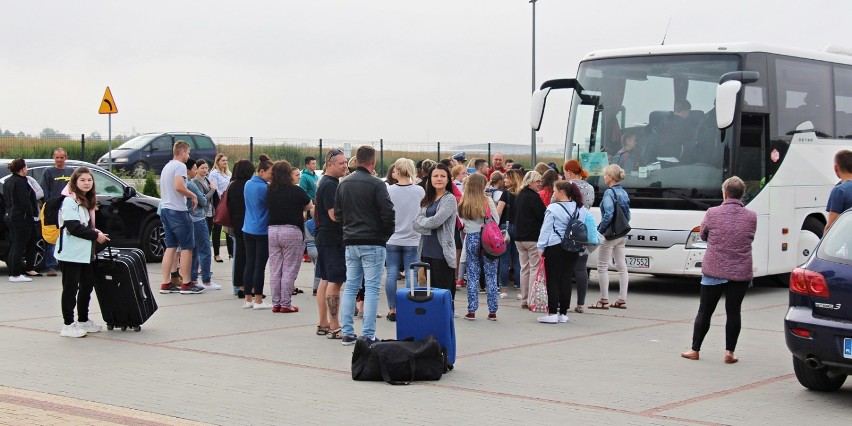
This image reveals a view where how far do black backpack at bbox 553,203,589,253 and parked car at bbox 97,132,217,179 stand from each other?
85.4 feet

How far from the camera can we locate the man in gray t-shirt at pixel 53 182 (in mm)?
16688

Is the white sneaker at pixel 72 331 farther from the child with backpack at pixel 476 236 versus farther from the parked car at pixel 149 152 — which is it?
the parked car at pixel 149 152

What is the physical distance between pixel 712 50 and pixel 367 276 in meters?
7.26

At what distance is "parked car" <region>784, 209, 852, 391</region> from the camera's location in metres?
8.16

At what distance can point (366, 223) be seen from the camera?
10312 mm

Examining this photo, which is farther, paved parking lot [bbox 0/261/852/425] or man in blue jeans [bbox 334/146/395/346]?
man in blue jeans [bbox 334/146/395/346]

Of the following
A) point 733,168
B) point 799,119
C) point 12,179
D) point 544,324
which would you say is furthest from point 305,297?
point 799,119

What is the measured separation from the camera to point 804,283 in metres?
8.51

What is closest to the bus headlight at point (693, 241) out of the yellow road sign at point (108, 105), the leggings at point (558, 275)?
the leggings at point (558, 275)

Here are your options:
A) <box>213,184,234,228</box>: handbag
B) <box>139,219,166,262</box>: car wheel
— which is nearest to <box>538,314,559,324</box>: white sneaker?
<box>213,184,234,228</box>: handbag

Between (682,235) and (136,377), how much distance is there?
837cm

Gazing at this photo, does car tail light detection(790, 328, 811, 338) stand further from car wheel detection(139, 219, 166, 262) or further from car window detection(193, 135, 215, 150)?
car window detection(193, 135, 215, 150)

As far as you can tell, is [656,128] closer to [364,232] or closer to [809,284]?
[364,232]

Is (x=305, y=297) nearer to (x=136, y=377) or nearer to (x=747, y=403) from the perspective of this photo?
(x=136, y=377)
